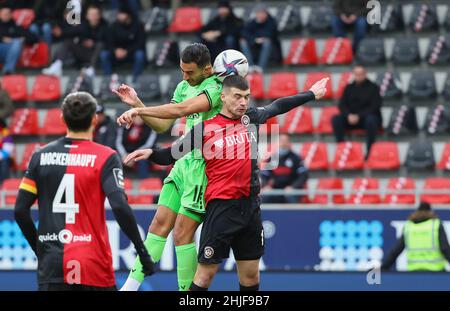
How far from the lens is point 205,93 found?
10102mm

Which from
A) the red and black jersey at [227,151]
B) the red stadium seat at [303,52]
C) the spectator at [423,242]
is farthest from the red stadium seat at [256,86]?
the red and black jersey at [227,151]

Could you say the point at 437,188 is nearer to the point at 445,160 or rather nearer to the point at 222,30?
the point at 445,160

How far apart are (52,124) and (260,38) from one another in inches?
157

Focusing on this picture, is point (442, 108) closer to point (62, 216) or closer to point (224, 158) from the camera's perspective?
point (224, 158)

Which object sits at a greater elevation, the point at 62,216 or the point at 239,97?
the point at 239,97

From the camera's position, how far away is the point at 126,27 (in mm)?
21281

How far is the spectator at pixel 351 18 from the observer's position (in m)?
21.1

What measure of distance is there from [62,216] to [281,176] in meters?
10.0

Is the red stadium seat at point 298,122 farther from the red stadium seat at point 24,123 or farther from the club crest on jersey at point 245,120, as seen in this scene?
the club crest on jersey at point 245,120

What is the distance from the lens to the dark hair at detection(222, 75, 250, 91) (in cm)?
988

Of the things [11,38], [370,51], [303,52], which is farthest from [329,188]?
[11,38]

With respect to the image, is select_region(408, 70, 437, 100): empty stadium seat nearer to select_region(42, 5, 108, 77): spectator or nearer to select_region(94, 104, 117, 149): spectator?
select_region(94, 104, 117, 149): spectator
